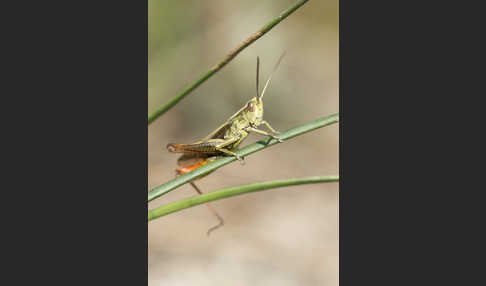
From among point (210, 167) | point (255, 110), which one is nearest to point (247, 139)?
point (255, 110)

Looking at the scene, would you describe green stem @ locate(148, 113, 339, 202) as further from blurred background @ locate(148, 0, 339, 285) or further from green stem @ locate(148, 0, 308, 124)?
blurred background @ locate(148, 0, 339, 285)

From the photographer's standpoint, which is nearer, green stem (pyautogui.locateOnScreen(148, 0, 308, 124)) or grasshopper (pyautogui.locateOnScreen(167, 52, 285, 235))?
green stem (pyautogui.locateOnScreen(148, 0, 308, 124))

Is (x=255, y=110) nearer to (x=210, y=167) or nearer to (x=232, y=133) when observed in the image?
(x=232, y=133)

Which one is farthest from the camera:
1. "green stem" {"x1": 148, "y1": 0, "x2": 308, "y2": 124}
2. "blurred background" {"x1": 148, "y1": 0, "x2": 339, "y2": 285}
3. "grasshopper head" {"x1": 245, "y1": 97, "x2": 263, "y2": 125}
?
"blurred background" {"x1": 148, "y1": 0, "x2": 339, "y2": 285}

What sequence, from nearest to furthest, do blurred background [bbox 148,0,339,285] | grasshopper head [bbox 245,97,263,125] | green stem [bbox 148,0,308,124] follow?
green stem [bbox 148,0,308,124], grasshopper head [bbox 245,97,263,125], blurred background [bbox 148,0,339,285]

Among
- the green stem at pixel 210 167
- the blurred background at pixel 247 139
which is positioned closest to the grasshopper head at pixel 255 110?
the green stem at pixel 210 167

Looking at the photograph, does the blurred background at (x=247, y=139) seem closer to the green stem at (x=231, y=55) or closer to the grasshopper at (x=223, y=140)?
the grasshopper at (x=223, y=140)

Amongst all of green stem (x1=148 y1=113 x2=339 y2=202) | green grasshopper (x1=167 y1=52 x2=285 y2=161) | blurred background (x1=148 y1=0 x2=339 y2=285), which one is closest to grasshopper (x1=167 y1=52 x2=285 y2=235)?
green grasshopper (x1=167 y1=52 x2=285 y2=161)
